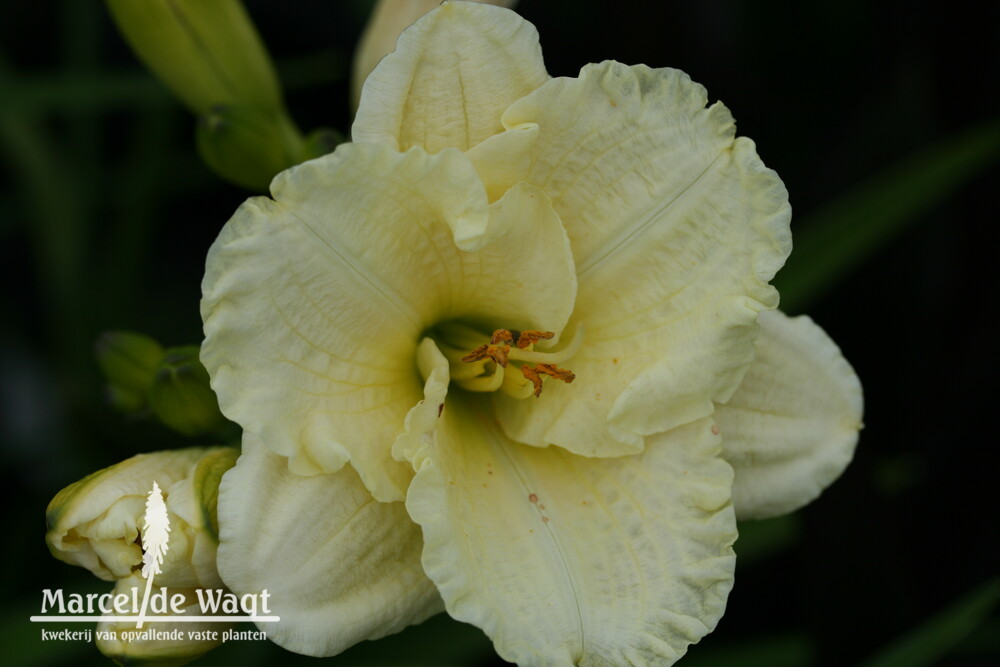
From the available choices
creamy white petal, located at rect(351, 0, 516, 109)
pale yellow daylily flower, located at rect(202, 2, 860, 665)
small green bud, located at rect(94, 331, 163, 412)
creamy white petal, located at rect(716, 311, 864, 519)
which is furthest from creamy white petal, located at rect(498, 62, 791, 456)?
small green bud, located at rect(94, 331, 163, 412)

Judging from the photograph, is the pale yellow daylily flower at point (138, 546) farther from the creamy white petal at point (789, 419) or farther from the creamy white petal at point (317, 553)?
the creamy white petal at point (789, 419)

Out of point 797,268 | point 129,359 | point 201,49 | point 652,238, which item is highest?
point 201,49

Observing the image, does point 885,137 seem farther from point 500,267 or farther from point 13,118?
point 13,118

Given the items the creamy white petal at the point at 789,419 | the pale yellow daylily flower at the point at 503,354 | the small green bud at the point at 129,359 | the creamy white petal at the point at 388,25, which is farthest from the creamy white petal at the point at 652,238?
the small green bud at the point at 129,359

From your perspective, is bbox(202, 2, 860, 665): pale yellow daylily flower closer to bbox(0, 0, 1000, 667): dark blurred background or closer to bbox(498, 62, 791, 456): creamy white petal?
bbox(498, 62, 791, 456): creamy white petal

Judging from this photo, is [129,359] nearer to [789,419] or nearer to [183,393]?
[183,393]

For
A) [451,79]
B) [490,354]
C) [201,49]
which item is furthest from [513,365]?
[201,49]

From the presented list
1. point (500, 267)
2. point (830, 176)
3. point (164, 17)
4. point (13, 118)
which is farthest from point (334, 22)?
point (500, 267)
